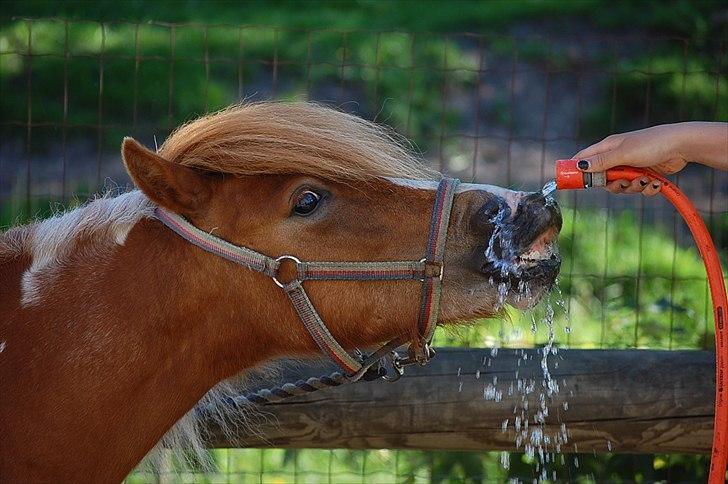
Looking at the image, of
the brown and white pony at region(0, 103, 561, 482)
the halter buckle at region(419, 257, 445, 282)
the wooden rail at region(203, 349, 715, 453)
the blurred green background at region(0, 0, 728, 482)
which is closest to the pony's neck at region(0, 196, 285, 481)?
the brown and white pony at region(0, 103, 561, 482)

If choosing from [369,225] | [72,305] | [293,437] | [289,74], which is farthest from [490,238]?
[289,74]

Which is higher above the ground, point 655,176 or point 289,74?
point 289,74

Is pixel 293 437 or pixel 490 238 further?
pixel 293 437

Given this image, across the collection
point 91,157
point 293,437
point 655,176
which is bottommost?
point 293,437

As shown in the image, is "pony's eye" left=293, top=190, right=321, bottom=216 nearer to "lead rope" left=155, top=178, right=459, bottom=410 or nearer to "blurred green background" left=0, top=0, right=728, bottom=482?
"lead rope" left=155, top=178, right=459, bottom=410

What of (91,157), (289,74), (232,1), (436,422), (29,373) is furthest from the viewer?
(232,1)

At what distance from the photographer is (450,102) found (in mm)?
8797

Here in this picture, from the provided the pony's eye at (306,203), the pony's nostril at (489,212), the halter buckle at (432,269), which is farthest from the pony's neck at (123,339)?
the pony's nostril at (489,212)

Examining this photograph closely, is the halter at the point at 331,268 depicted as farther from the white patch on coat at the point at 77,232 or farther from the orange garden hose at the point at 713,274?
the orange garden hose at the point at 713,274

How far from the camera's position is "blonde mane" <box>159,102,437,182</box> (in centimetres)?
255

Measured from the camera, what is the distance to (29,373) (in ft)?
7.93

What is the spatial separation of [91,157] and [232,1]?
2.75 meters

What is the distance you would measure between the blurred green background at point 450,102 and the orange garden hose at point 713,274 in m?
1.42

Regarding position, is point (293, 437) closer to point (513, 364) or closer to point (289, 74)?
point (513, 364)
